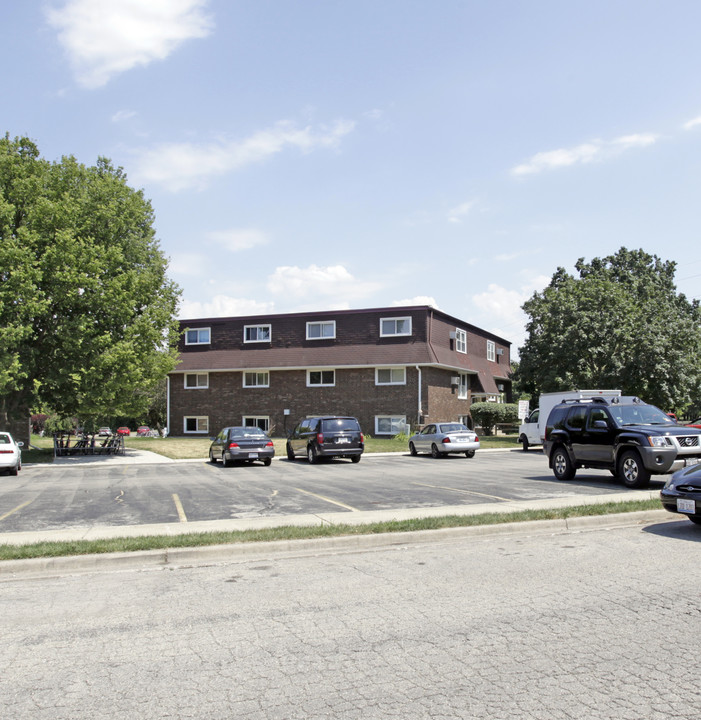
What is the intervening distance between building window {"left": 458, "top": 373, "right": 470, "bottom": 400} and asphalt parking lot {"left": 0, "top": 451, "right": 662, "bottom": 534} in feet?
73.3

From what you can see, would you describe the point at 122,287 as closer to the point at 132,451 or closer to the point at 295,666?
the point at 132,451

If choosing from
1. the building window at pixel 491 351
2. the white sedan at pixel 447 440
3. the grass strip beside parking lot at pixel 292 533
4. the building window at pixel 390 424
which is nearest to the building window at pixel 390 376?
the building window at pixel 390 424

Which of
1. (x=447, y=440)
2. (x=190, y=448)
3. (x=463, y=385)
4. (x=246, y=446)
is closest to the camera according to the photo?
(x=246, y=446)

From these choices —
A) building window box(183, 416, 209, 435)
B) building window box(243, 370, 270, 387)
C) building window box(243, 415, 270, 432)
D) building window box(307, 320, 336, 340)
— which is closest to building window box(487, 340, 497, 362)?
building window box(307, 320, 336, 340)

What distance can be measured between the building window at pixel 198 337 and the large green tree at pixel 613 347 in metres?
21.5

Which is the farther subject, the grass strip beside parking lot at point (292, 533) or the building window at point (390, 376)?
the building window at point (390, 376)

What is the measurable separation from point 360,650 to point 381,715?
1116 millimetres

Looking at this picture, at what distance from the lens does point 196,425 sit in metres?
46.2

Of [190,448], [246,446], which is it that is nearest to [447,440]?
[246,446]

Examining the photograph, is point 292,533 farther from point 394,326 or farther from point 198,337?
point 198,337

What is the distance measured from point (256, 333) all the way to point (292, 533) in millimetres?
35894

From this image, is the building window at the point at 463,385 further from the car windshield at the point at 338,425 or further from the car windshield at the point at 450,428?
the car windshield at the point at 338,425

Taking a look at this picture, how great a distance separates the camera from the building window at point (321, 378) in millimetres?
41906

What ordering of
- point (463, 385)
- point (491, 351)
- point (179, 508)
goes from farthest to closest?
point (491, 351) → point (463, 385) → point (179, 508)
